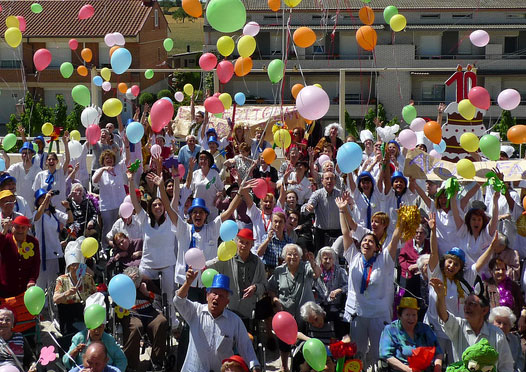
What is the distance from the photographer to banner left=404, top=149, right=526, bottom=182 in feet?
28.3

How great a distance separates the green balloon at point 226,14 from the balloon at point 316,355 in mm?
2943

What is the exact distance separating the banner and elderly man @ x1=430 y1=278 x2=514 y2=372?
120 inches

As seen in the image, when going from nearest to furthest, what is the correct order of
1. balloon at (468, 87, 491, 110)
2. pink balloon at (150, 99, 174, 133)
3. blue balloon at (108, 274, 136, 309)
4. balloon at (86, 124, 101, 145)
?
1. blue balloon at (108, 274, 136, 309)
2. pink balloon at (150, 99, 174, 133)
3. balloon at (468, 87, 491, 110)
4. balloon at (86, 124, 101, 145)

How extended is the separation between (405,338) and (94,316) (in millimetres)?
2267

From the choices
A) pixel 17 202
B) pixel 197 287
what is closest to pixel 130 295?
pixel 197 287

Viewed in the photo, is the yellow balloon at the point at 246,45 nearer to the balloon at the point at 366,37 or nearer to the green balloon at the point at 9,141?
the balloon at the point at 366,37

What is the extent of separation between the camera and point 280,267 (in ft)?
22.5

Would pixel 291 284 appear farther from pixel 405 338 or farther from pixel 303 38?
pixel 303 38

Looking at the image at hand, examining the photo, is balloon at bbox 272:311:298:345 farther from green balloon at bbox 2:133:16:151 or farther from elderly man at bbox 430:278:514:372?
green balloon at bbox 2:133:16:151

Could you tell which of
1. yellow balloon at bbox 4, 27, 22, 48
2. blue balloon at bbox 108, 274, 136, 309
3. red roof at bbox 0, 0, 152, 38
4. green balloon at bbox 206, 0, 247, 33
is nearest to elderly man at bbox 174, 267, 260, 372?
blue balloon at bbox 108, 274, 136, 309

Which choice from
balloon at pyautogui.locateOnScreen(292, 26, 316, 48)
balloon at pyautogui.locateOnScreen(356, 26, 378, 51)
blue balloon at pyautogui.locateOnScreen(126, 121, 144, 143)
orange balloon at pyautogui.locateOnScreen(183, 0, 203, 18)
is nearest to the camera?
balloon at pyautogui.locateOnScreen(292, 26, 316, 48)

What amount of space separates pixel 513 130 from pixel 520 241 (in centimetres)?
149

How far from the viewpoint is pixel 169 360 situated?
6.97 m

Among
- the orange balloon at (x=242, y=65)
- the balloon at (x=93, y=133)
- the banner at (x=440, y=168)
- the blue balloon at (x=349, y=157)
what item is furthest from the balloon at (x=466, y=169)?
the balloon at (x=93, y=133)
